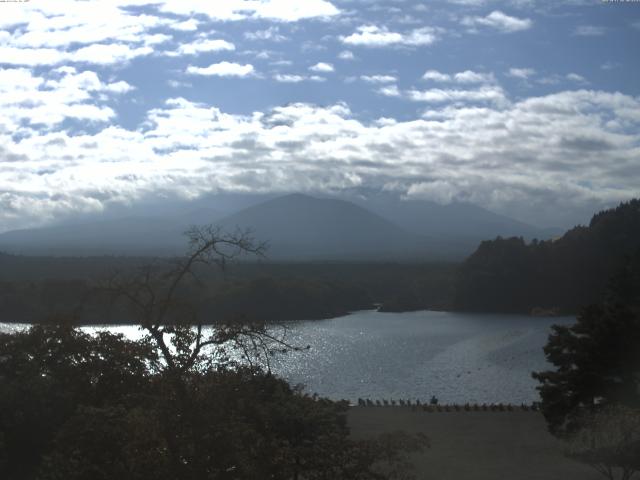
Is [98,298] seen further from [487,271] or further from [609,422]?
[487,271]

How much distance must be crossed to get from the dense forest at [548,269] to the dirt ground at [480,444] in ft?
159

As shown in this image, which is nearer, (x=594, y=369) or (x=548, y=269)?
(x=594, y=369)

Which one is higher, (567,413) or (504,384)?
(567,413)

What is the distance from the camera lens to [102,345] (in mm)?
10680

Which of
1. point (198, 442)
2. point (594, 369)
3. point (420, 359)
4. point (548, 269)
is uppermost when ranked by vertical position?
point (548, 269)

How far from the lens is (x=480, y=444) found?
18.6 metres

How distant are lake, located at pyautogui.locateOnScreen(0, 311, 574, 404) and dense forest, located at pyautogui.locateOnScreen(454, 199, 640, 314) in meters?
6.17

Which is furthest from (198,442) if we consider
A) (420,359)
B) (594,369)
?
(420,359)

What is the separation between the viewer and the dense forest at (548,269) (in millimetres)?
68875

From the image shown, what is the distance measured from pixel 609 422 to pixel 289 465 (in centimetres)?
733

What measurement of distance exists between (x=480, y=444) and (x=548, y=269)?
56.5 metres

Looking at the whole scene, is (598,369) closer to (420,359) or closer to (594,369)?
(594,369)

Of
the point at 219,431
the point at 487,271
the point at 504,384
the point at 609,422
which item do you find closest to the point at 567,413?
the point at 609,422

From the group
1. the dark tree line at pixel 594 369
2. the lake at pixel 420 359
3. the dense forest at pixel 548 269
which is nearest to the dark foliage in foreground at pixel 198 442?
the dark tree line at pixel 594 369
